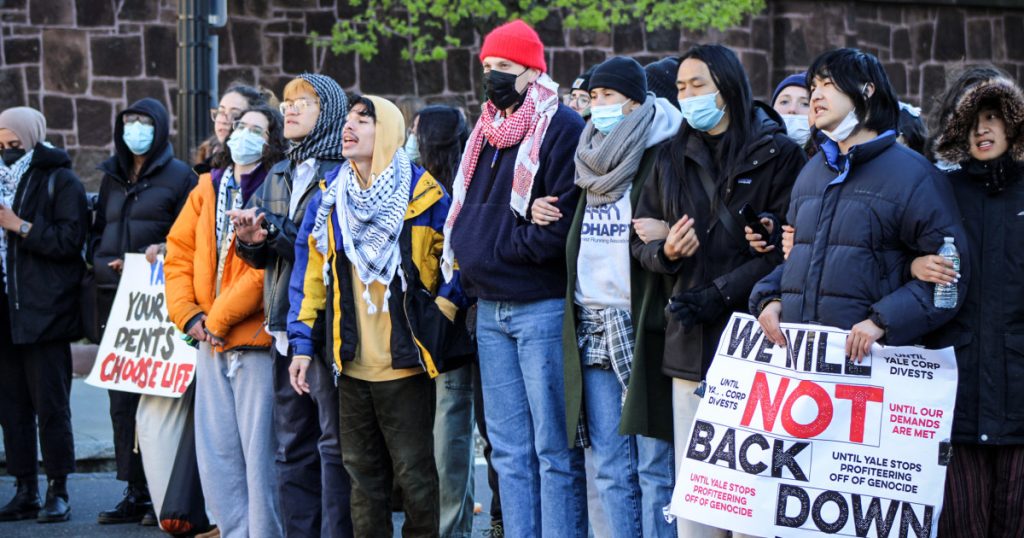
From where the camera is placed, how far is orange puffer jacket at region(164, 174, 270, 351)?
6.62 metres

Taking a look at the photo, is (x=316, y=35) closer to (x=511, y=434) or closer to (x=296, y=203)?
(x=296, y=203)

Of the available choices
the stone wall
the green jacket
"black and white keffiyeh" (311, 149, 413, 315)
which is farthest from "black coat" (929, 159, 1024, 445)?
the stone wall

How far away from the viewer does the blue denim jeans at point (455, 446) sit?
6.89 meters

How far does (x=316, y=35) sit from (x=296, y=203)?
10066mm

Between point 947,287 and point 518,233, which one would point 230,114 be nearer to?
point 518,233

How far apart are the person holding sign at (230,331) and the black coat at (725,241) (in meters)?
2.28

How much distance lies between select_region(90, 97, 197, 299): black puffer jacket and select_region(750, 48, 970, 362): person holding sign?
4.24 m

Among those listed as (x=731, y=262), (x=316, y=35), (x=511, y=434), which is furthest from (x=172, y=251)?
(x=316, y=35)

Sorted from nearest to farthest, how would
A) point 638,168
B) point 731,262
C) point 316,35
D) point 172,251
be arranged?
point 731,262 < point 638,168 < point 172,251 < point 316,35

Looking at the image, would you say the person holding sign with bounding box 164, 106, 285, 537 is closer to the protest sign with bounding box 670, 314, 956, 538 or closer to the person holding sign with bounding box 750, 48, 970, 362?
the protest sign with bounding box 670, 314, 956, 538

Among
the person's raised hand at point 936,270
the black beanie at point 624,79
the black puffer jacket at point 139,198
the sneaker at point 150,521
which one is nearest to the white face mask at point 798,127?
the black beanie at point 624,79

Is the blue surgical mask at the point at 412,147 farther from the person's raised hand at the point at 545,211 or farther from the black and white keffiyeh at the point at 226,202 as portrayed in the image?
the person's raised hand at the point at 545,211

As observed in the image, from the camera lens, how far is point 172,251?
7.05 metres

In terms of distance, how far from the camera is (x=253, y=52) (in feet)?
53.3
